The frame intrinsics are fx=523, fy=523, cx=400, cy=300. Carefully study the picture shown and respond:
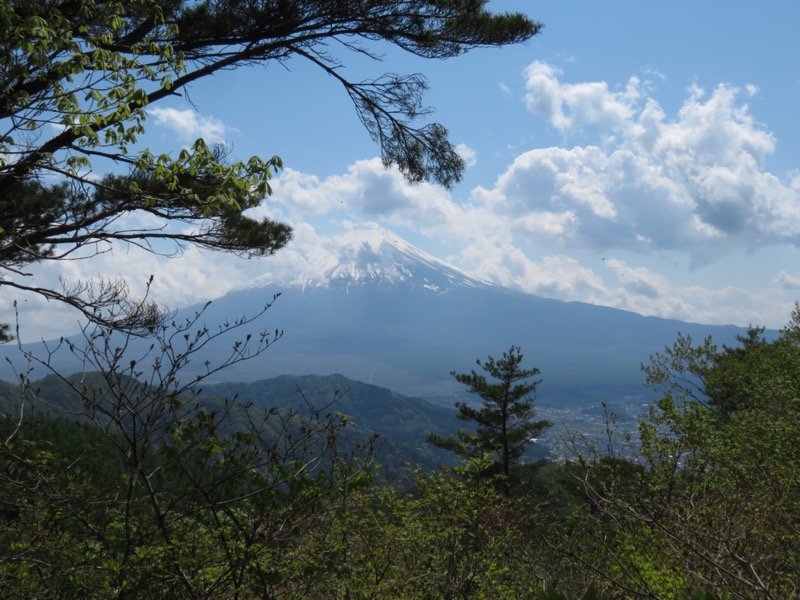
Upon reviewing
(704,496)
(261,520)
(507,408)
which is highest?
(261,520)

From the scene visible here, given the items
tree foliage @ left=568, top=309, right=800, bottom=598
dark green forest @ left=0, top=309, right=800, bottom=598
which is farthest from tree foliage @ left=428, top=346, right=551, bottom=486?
dark green forest @ left=0, top=309, right=800, bottom=598

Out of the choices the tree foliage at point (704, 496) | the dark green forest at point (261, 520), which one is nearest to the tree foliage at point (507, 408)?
the tree foliage at point (704, 496)

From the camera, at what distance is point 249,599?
4.53m

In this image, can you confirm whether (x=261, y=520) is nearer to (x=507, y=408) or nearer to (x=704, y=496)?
(x=704, y=496)

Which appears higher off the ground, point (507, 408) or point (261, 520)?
point (261, 520)

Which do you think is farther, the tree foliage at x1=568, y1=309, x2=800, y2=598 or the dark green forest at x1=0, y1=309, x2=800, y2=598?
the tree foliage at x1=568, y1=309, x2=800, y2=598

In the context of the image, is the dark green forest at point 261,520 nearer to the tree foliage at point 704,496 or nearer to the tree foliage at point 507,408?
the tree foliage at point 704,496

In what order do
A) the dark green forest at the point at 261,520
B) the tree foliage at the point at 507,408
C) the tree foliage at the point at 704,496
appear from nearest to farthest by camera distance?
the dark green forest at the point at 261,520 → the tree foliage at the point at 704,496 → the tree foliage at the point at 507,408

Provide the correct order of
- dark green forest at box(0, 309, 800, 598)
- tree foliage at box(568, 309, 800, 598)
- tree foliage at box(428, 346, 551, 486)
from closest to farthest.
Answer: dark green forest at box(0, 309, 800, 598)
tree foliage at box(568, 309, 800, 598)
tree foliage at box(428, 346, 551, 486)

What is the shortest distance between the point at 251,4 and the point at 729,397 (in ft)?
83.2

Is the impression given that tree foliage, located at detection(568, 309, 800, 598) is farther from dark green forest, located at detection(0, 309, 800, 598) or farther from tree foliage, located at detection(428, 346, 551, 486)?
tree foliage, located at detection(428, 346, 551, 486)

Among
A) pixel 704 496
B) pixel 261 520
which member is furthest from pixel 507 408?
pixel 261 520

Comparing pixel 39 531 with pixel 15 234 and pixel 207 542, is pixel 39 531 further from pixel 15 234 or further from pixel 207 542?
pixel 15 234

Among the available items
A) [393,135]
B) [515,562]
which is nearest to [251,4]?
[393,135]
